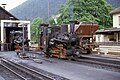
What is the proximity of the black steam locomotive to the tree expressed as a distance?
107 feet

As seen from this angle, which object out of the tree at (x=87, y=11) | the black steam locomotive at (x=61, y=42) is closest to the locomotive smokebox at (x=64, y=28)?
the black steam locomotive at (x=61, y=42)

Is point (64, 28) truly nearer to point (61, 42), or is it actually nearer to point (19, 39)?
point (61, 42)

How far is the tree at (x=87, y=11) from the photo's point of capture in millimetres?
62531

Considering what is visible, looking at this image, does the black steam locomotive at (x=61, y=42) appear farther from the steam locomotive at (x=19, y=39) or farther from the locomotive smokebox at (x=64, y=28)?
the steam locomotive at (x=19, y=39)

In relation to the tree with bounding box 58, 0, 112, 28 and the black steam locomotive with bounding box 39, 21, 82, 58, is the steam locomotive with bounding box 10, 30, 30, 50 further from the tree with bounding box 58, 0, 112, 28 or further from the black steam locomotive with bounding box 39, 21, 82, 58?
the tree with bounding box 58, 0, 112, 28

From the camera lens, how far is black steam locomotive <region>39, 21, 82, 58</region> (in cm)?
2450

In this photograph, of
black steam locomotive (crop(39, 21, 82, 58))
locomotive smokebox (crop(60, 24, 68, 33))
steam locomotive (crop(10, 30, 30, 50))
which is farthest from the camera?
steam locomotive (crop(10, 30, 30, 50))

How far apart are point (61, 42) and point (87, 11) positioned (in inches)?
1593

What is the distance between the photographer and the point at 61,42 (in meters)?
25.0

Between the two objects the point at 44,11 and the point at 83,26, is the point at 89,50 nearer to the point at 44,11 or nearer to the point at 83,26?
the point at 83,26

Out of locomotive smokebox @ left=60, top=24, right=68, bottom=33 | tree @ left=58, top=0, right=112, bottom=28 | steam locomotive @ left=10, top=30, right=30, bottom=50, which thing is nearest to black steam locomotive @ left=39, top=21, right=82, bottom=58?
locomotive smokebox @ left=60, top=24, right=68, bottom=33

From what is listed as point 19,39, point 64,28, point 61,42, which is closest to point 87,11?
point 19,39

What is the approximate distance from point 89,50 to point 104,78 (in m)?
15.8

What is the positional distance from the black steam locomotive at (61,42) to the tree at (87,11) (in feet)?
107
